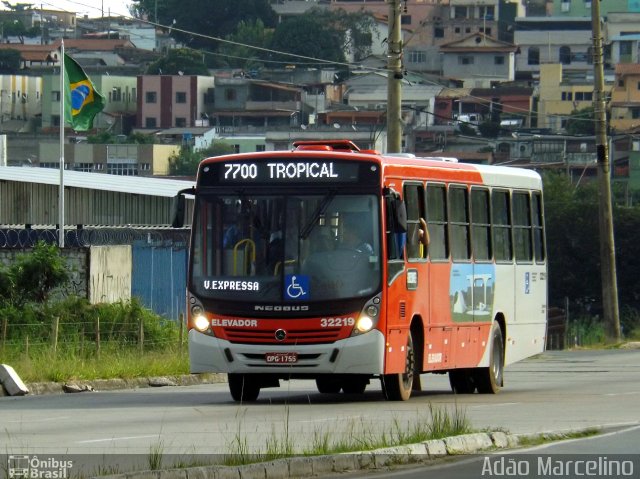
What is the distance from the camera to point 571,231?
7912cm

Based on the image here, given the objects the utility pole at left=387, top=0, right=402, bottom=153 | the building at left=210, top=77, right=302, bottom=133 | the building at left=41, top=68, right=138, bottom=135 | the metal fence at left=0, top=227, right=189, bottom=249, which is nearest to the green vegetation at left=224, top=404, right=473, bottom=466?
the utility pole at left=387, top=0, right=402, bottom=153

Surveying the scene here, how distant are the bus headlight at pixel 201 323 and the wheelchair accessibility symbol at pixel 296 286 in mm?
1078

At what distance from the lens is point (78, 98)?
134ft

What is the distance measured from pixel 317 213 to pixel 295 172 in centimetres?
61

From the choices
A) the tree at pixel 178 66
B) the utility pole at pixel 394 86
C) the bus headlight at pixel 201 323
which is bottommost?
the bus headlight at pixel 201 323

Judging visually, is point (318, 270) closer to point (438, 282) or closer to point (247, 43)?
point (438, 282)

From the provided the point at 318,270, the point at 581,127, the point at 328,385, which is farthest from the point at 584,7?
the point at 318,270

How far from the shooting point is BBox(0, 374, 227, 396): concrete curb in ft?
74.3

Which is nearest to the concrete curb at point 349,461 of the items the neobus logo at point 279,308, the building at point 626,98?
the neobus logo at point 279,308

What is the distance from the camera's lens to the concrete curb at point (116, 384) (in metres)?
22.6

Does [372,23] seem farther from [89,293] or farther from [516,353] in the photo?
[516,353]

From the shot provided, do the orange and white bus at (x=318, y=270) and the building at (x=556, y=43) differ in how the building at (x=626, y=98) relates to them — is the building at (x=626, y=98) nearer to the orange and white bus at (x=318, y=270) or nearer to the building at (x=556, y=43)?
the building at (x=556, y=43)

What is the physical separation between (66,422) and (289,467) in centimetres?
549

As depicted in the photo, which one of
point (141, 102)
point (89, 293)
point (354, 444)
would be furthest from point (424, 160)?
point (141, 102)
